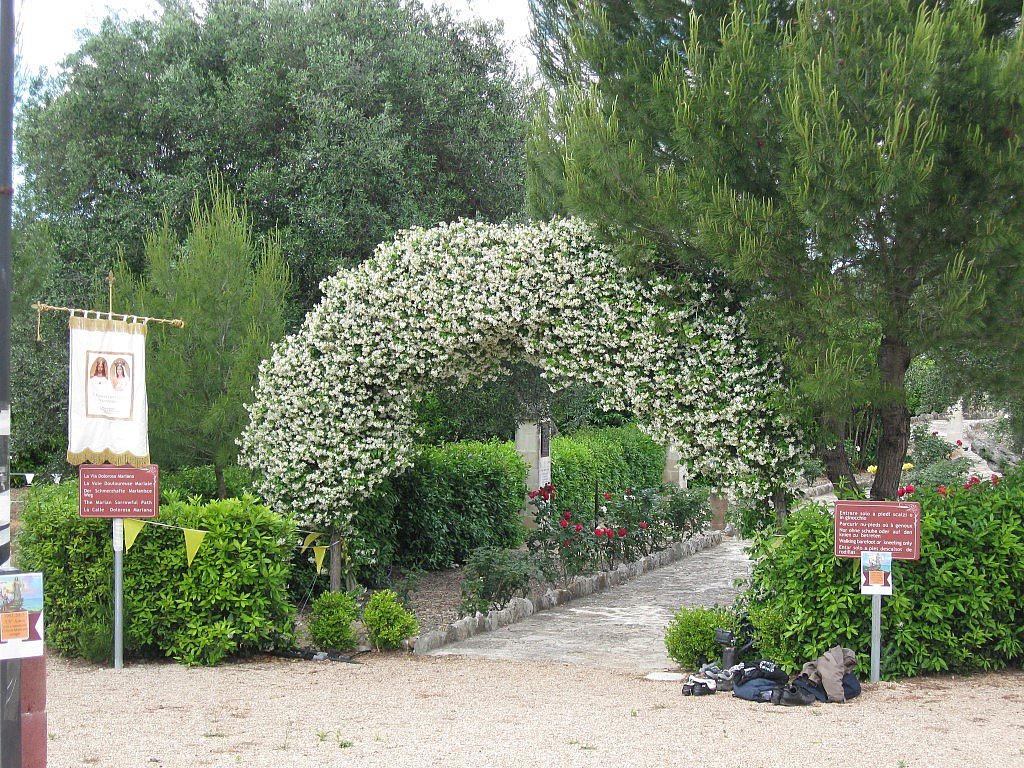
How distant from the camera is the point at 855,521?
20.8 feet

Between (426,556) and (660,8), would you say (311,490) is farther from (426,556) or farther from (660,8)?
(660,8)

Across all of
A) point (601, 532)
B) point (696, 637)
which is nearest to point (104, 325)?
point (696, 637)

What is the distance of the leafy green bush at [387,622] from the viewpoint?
7.78 m

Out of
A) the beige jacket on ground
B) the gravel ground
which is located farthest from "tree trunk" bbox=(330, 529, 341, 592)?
the beige jacket on ground

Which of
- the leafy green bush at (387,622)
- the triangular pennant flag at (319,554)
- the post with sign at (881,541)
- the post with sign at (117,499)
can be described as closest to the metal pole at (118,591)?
the post with sign at (117,499)

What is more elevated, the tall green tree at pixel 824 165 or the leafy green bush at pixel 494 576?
the tall green tree at pixel 824 165

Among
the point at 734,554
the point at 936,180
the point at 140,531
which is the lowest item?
the point at 734,554

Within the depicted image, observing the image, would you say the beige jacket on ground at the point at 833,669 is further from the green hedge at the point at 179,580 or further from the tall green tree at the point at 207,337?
the tall green tree at the point at 207,337

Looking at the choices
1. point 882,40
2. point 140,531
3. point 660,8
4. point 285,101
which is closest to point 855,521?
point 882,40

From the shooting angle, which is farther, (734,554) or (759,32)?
(734,554)

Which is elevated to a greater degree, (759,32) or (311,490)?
(759,32)

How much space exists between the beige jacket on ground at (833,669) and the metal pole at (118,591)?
4.81 m

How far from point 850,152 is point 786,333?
1.28 m

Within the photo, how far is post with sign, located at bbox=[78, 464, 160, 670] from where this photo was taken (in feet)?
23.4
